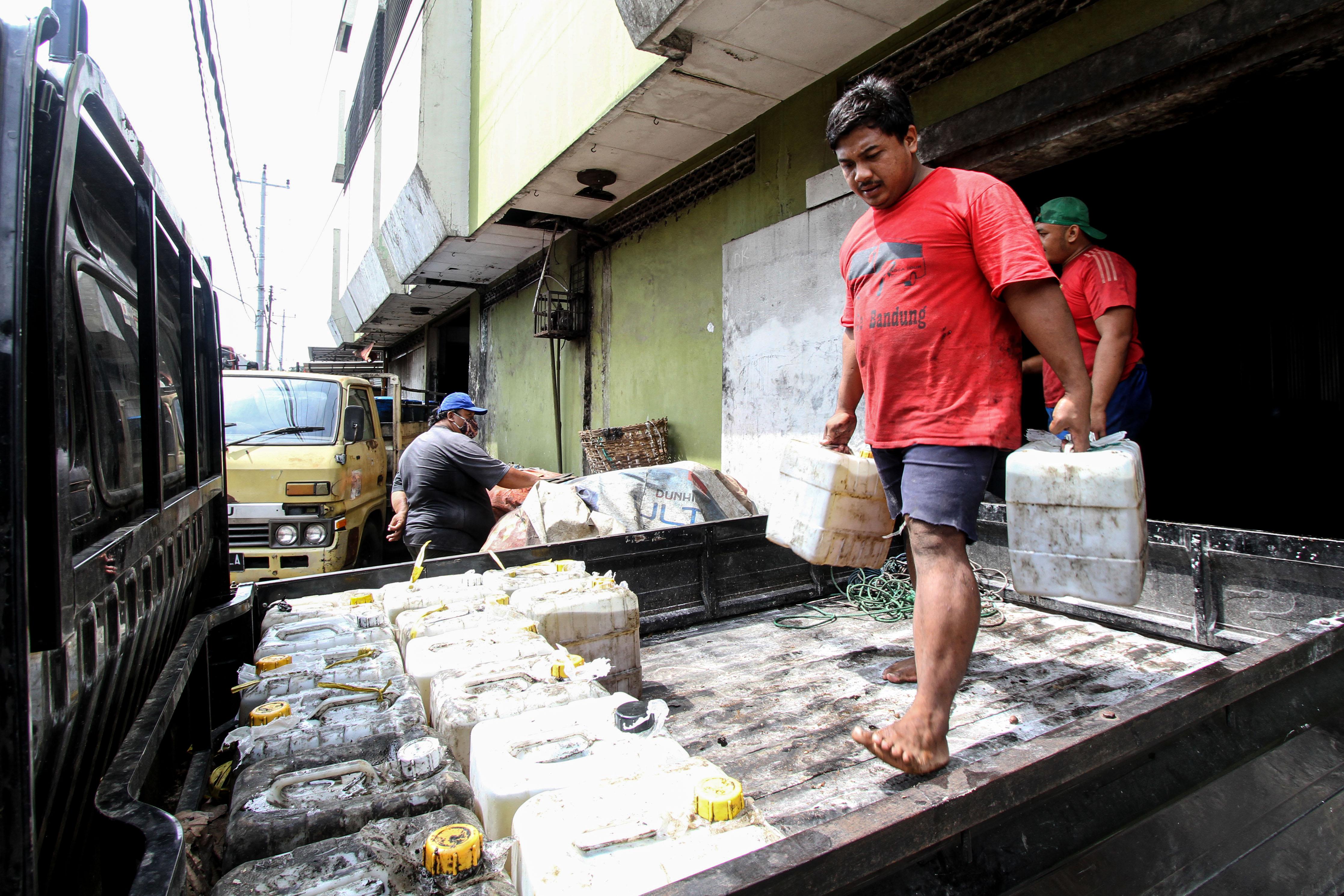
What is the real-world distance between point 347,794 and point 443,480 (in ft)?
11.8

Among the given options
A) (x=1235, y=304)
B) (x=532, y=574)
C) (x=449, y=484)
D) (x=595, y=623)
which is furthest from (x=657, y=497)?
(x=1235, y=304)

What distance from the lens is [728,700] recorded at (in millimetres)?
2469

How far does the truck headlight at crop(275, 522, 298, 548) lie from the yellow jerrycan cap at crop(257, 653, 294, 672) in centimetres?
371

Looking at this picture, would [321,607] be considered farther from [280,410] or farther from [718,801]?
[280,410]

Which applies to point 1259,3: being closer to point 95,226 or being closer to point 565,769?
point 565,769

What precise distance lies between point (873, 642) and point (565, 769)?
195 cm

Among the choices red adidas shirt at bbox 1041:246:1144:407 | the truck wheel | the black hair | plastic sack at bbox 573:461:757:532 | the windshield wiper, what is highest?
the black hair

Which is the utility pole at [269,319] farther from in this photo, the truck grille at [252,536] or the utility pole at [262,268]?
the truck grille at [252,536]

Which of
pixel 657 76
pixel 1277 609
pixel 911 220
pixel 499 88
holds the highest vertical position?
pixel 499 88

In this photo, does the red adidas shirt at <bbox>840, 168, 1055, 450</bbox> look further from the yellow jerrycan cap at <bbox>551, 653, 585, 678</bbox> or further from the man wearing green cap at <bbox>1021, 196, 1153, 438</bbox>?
the yellow jerrycan cap at <bbox>551, 653, 585, 678</bbox>

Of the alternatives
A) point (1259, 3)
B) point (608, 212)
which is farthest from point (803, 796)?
point (608, 212)

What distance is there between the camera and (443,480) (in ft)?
15.6

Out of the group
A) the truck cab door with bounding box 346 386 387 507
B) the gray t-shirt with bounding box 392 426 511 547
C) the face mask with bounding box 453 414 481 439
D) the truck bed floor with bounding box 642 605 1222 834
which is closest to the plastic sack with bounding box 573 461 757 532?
the gray t-shirt with bounding box 392 426 511 547

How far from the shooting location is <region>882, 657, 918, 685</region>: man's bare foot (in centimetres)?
253
